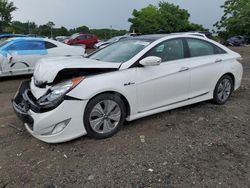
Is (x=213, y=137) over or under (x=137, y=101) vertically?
under

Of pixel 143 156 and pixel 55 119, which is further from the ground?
pixel 55 119

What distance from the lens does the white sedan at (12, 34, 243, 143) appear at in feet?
12.1

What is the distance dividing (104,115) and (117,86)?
44 cm

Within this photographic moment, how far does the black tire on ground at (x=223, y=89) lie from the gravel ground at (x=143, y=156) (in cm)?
70

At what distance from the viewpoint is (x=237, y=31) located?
44312mm

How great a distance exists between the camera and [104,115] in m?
3.98

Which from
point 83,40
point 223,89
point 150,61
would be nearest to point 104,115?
point 150,61

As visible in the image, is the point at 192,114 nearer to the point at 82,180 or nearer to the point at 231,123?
the point at 231,123

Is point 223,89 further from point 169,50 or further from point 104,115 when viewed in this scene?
point 104,115

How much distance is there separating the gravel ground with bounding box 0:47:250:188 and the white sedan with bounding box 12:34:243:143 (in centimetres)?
24

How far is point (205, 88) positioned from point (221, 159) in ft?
6.42

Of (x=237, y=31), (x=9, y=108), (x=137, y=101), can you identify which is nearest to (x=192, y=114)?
(x=137, y=101)

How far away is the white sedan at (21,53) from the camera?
28.0 feet

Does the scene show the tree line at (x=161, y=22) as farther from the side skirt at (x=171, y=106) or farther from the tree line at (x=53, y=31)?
the side skirt at (x=171, y=106)
